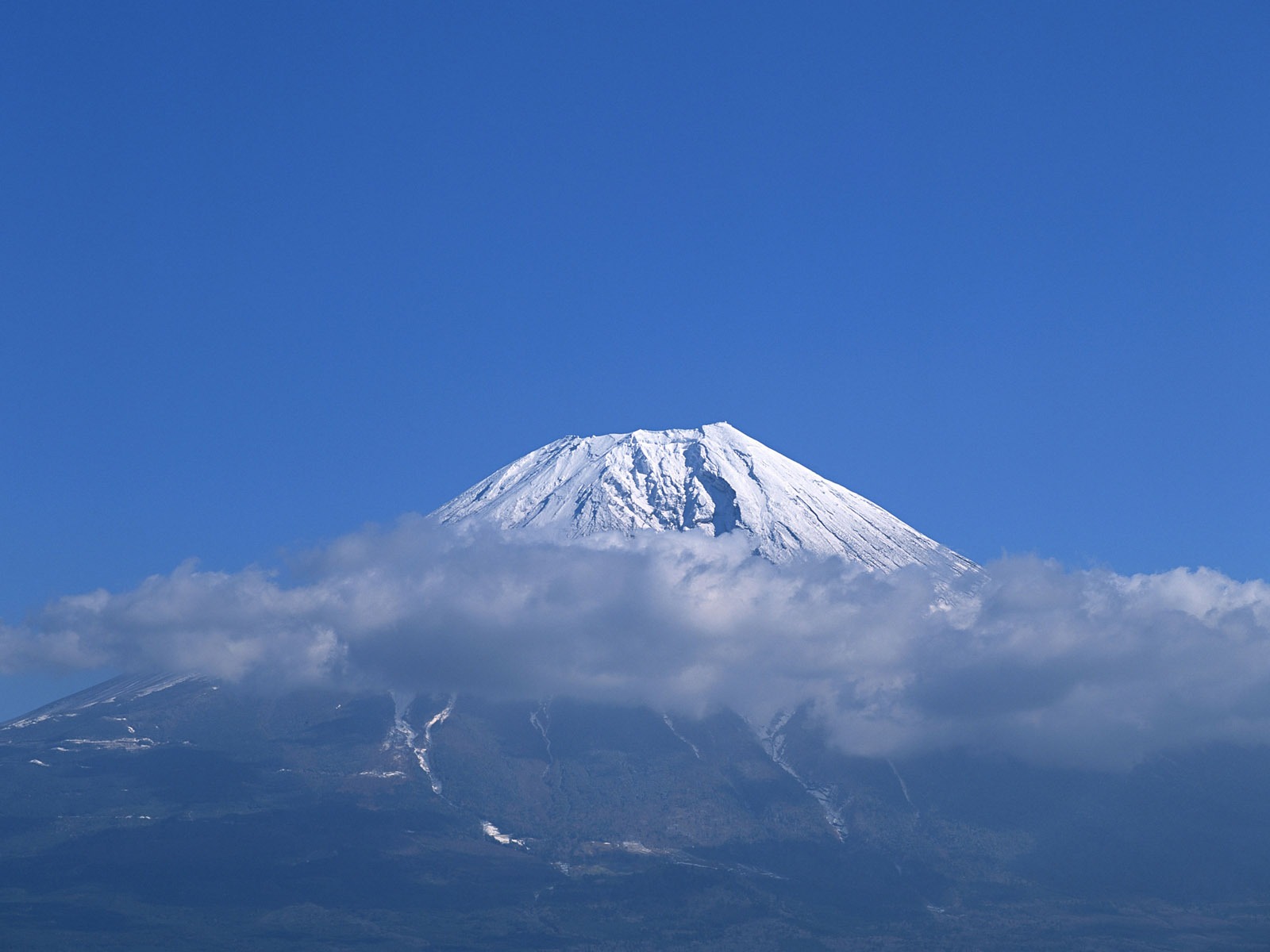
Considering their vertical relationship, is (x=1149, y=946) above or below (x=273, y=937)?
above

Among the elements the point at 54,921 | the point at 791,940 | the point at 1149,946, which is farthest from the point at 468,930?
the point at 1149,946

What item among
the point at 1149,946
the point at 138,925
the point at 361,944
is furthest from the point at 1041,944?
the point at 138,925

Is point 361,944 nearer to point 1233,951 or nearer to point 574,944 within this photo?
point 574,944

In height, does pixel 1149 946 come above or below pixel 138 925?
above

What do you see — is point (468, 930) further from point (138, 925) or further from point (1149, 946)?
point (1149, 946)

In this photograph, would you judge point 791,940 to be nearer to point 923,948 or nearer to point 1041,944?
point 923,948

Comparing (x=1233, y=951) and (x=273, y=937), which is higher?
(x=1233, y=951)

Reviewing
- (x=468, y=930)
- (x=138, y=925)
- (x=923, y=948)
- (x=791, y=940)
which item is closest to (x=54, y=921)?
(x=138, y=925)
